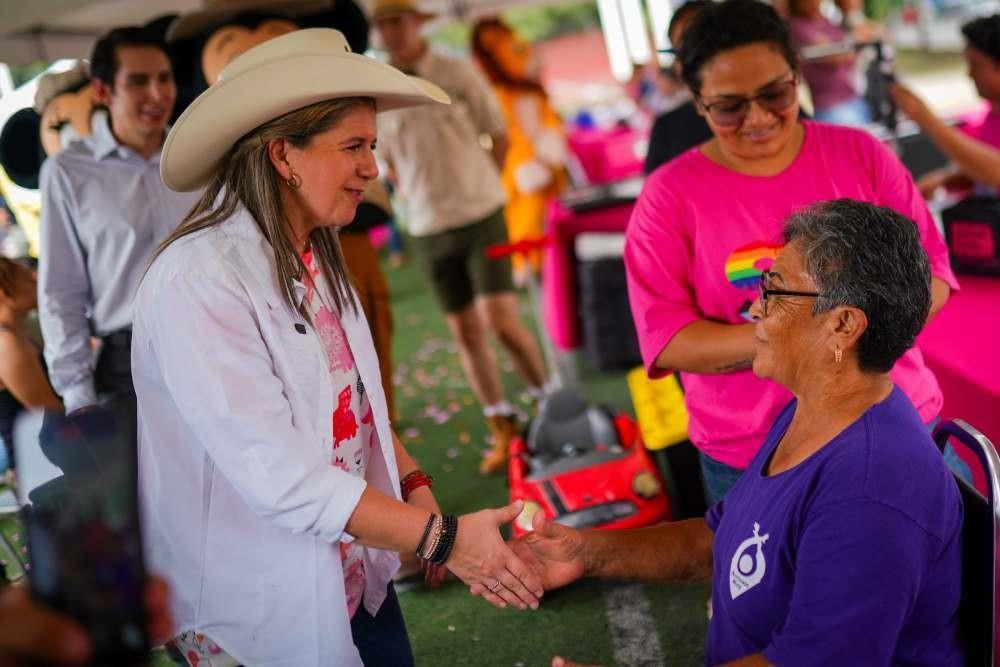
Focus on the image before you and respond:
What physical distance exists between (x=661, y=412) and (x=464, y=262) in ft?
5.31

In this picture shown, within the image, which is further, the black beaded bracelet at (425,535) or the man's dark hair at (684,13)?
the man's dark hair at (684,13)

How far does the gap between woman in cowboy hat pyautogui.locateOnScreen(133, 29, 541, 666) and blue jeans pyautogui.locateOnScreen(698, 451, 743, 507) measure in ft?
2.08

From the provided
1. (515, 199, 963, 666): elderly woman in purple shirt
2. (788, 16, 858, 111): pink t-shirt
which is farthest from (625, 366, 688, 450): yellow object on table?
(788, 16, 858, 111): pink t-shirt

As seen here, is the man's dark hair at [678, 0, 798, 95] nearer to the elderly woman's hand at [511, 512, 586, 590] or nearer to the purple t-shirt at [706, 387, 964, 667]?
the purple t-shirt at [706, 387, 964, 667]

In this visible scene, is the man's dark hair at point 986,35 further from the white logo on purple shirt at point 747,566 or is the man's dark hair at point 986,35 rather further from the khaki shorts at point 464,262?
the white logo on purple shirt at point 747,566

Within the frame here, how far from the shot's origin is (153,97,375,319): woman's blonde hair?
1682mm

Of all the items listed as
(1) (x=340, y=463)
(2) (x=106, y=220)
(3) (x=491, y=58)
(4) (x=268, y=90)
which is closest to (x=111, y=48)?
(2) (x=106, y=220)

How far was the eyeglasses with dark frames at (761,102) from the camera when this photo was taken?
2121mm

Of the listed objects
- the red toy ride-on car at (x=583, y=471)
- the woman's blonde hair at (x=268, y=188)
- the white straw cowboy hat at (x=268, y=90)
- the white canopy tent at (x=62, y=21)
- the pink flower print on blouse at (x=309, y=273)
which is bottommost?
the red toy ride-on car at (x=583, y=471)

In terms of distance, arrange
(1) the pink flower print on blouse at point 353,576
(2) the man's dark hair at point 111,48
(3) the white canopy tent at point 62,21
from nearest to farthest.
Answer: (1) the pink flower print on blouse at point 353,576
(2) the man's dark hair at point 111,48
(3) the white canopy tent at point 62,21

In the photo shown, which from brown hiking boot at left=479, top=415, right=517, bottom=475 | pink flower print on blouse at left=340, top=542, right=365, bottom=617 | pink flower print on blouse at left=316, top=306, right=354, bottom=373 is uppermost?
pink flower print on blouse at left=316, top=306, right=354, bottom=373

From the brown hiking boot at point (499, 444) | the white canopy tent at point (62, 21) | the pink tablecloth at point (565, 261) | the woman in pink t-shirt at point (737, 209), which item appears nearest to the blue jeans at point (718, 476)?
the woman in pink t-shirt at point (737, 209)

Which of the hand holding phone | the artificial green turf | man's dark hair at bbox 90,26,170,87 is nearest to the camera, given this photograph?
the hand holding phone

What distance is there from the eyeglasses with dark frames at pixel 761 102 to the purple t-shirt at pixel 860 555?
80 centimetres
